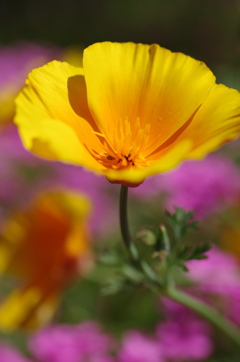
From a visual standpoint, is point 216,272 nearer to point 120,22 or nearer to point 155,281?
point 155,281

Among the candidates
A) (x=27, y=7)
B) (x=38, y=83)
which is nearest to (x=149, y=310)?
(x=38, y=83)

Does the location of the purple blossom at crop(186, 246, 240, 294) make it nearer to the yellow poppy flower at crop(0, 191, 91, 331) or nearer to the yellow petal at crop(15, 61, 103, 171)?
the yellow poppy flower at crop(0, 191, 91, 331)

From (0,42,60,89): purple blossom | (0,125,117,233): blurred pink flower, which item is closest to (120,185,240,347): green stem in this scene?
(0,125,117,233): blurred pink flower

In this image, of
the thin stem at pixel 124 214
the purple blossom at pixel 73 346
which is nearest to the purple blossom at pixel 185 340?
the purple blossom at pixel 73 346

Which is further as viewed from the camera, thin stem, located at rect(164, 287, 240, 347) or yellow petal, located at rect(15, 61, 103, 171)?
thin stem, located at rect(164, 287, 240, 347)

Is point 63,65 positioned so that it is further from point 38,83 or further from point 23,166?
point 23,166
